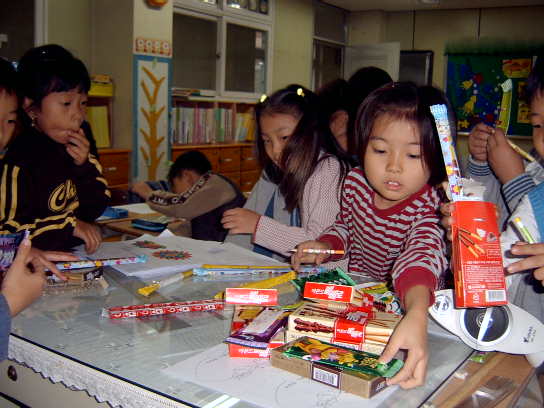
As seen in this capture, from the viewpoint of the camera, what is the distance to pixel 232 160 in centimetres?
526

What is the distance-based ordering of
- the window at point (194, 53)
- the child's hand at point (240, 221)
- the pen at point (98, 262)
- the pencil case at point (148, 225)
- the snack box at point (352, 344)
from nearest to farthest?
the snack box at point (352, 344), the pen at point (98, 262), the child's hand at point (240, 221), the pencil case at point (148, 225), the window at point (194, 53)

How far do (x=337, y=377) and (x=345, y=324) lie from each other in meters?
0.11

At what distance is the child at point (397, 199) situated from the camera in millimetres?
1000

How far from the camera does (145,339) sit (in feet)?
2.86

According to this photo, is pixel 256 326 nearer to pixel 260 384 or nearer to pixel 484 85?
pixel 260 384

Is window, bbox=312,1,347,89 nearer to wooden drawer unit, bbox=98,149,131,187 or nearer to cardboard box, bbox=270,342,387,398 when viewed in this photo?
wooden drawer unit, bbox=98,149,131,187

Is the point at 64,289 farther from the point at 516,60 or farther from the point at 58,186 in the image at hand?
the point at 516,60

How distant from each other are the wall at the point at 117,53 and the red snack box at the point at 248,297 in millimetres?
3528

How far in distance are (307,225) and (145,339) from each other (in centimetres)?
83

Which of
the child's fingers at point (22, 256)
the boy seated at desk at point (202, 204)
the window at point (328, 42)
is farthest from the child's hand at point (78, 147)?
the window at point (328, 42)

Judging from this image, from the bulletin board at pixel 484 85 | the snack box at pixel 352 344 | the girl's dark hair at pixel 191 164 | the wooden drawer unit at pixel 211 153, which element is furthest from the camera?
the bulletin board at pixel 484 85

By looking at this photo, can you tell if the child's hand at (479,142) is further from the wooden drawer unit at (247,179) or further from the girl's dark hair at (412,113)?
the wooden drawer unit at (247,179)

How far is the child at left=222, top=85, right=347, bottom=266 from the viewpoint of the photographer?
1.58m

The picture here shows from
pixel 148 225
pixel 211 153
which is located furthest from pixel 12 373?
pixel 211 153
